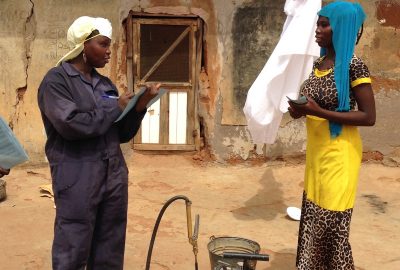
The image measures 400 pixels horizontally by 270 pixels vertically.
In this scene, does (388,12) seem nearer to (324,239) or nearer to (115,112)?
(324,239)

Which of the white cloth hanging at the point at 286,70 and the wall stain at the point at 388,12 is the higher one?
the wall stain at the point at 388,12

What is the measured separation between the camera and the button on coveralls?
8.70 feet

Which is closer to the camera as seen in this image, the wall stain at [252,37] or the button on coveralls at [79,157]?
the button on coveralls at [79,157]

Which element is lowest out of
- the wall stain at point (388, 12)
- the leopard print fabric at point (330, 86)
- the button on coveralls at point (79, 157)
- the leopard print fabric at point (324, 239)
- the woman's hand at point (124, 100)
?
the leopard print fabric at point (324, 239)

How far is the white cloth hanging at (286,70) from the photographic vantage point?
454 cm

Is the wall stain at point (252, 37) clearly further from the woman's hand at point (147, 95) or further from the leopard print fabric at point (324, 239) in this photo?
the woman's hand at point (147, 95)

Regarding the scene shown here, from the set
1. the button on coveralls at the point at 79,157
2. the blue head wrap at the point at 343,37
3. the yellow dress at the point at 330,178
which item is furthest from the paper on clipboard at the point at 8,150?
the blue head wrap at the point at 343,37

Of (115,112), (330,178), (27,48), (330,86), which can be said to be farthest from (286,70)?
(27,48)

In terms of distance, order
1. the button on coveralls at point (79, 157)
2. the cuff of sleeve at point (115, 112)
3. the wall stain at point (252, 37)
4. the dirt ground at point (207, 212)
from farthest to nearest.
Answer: the wall stain at point (252, 37) < the dirt ground at point (207, 212) < the cuff of sleeve at point (115, 112) < the button on coveralls at point (79, 157)

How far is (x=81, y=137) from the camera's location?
2.68 metres

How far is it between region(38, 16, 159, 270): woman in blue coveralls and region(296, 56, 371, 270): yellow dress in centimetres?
97

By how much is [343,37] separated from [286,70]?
Answer: 5.59ft

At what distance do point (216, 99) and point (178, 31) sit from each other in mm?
1002

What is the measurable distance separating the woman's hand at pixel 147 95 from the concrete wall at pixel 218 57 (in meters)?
3.83
